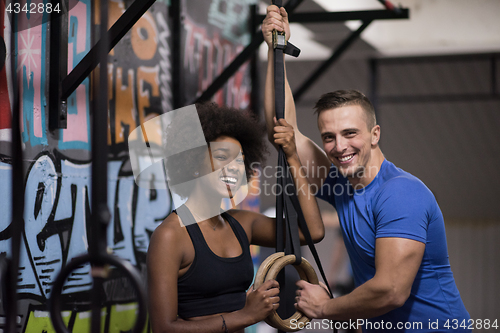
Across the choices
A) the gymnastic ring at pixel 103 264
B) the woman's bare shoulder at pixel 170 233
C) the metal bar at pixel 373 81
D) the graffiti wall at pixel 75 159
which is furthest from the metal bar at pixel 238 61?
the metal bar at pixel 373 81

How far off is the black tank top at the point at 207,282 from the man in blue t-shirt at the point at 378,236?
263 millimetres

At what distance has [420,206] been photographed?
1782 millimetres

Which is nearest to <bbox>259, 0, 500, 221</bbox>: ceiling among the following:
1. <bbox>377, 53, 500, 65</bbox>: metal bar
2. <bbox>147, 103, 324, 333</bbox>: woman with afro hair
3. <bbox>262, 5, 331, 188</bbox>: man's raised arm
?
<bbox>377, 53, 500, 65</bbox>: metal bar

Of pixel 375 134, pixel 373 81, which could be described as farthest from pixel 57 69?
pixel 373 81

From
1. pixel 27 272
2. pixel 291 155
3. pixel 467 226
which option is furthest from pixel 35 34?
pixel 467 226

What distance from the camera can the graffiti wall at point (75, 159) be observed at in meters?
1.87

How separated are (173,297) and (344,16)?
7.80 feet

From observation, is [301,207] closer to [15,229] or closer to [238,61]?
[15,229]

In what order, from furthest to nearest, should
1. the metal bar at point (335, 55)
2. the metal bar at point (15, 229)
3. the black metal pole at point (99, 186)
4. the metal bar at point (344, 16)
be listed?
the metal bar at point (335, 55)
the metal bar at point (344, 16)
the metal bar at point (15, 229)
the black metal pole at point (99, 186)

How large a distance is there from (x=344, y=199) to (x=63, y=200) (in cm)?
126

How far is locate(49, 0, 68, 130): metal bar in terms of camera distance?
6.58 feet

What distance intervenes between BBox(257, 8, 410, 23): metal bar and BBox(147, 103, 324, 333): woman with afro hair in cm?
143

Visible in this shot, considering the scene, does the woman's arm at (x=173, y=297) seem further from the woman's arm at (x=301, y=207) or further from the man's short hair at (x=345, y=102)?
the man's short hair at (x=345, y=102)

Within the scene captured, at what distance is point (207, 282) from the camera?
1.74 metres
